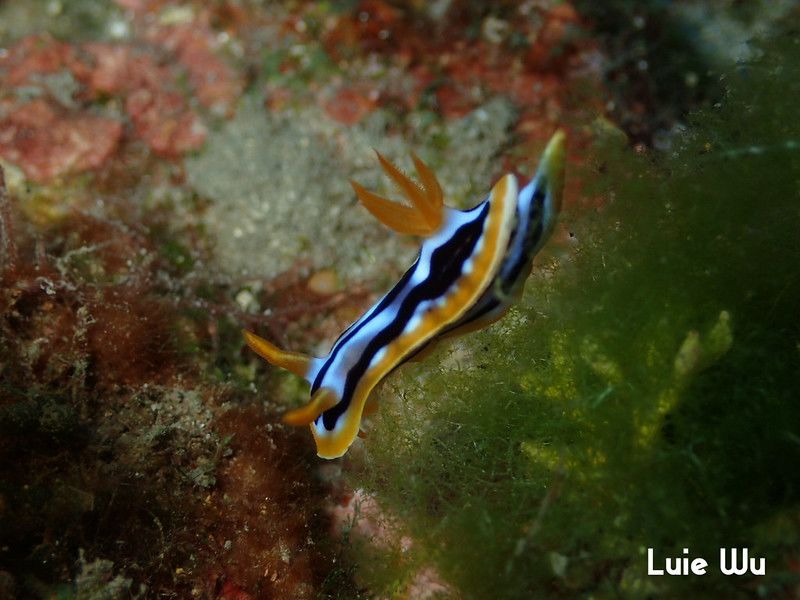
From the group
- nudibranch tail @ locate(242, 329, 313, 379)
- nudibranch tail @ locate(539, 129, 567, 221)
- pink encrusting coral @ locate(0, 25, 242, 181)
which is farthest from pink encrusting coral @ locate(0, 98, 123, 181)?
nudibranch tail @ locate(539, 129, 567, 221)

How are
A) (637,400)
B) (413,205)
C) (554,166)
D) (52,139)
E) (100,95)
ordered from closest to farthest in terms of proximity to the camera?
(554,166), (413,205), (637,400), (52,139), (100,95)

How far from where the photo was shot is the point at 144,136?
5320 millimetres

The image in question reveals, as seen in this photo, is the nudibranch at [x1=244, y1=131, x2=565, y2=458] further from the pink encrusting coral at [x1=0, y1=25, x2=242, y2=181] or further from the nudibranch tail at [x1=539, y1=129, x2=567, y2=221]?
the pink encrusting coral at [x1=0, y1=25, x2=242, y2=181]

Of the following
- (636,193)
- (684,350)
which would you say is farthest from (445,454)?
(636,193)

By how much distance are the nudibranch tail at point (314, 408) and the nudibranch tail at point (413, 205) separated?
772 mm

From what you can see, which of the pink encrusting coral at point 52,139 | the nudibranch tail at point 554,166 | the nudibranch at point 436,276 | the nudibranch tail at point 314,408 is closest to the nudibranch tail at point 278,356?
the nudibranch at point 436,276

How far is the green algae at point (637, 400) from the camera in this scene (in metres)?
2.50

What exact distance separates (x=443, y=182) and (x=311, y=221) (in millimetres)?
1177

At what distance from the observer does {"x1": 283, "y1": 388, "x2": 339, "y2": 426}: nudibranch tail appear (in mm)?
2531

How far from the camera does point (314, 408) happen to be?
2.60m

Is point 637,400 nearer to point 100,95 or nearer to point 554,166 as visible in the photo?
point 554,166

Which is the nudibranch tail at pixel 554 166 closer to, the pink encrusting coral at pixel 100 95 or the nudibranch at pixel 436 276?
the nudibranch at pixel 436 276

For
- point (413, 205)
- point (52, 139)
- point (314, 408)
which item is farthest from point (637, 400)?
point (52, 139)

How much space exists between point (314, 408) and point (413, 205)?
3.02 ft
